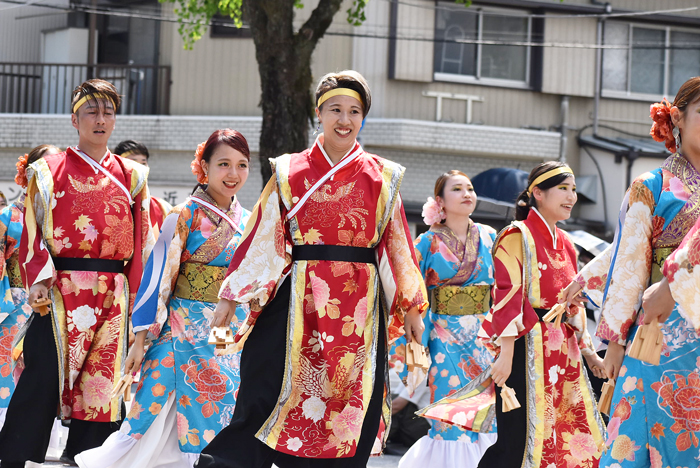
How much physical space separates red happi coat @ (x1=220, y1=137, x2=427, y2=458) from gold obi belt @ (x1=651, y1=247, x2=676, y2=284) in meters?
0.90

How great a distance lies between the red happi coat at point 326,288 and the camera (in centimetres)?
362

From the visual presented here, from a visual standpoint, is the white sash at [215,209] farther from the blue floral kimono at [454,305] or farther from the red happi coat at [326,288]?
the blue floral kimono at [454,305]

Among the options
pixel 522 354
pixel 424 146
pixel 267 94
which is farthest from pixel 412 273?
pixel 424 146

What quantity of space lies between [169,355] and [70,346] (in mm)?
635

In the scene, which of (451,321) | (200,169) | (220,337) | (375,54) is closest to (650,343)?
(220,337)

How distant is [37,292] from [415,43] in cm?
1060

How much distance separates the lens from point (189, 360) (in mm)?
4656

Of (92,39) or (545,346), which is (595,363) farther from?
(92,39)

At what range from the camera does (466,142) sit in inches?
573

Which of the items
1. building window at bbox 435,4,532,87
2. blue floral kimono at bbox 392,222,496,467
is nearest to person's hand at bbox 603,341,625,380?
blue floral kimono at bbox 392,222,496,467

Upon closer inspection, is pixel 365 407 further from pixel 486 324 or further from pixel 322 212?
pixel 486 324

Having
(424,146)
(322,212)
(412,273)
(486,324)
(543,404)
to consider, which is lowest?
(543,404)

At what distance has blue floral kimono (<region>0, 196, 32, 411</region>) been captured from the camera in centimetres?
628

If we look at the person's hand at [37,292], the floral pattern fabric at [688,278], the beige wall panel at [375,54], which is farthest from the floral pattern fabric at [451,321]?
the beige wall panel at [375,54]
